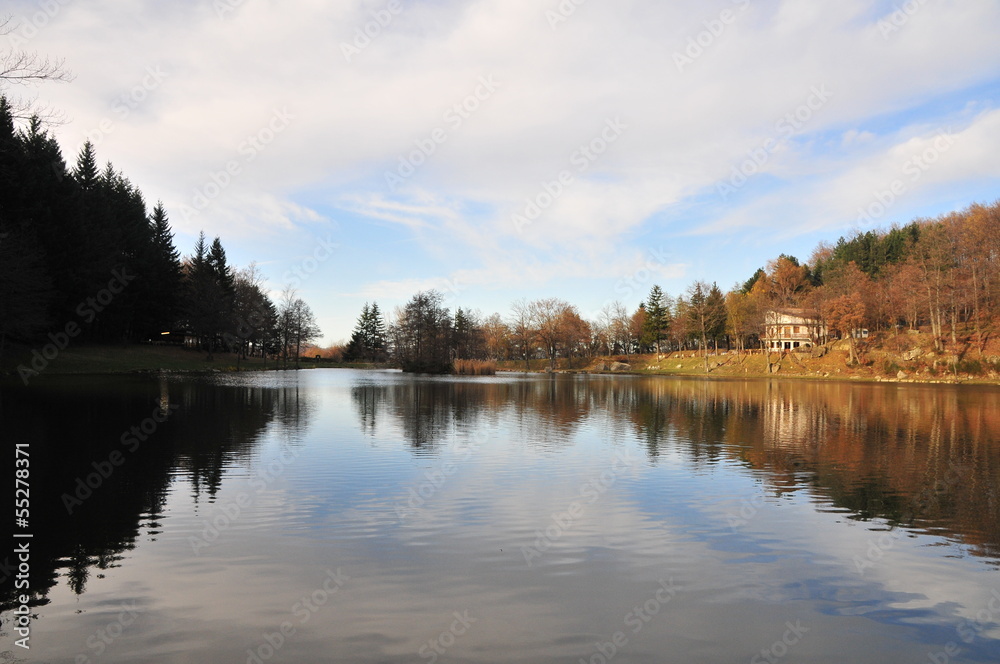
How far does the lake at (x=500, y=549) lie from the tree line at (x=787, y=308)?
6029 centimetres

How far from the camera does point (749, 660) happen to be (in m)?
5.88

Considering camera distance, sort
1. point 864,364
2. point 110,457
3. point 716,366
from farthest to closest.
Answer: point 716,366, point 864,364, point 110,457

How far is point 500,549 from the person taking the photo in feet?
29.6

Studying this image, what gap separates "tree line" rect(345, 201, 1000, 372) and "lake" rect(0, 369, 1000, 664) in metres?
60.3

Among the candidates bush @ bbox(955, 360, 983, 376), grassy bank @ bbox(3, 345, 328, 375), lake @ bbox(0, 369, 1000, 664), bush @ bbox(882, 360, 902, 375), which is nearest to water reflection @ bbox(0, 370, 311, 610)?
lake @ bbox(0, 369, 1000, 664)

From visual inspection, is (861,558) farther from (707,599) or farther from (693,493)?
(693,493)

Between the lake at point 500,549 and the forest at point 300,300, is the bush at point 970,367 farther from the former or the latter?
the lake at point 500,549

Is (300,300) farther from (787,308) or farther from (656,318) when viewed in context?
(787,308)

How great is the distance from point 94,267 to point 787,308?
8602cm

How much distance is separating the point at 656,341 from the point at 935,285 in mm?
49283

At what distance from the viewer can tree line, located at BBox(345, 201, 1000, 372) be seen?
67750mm

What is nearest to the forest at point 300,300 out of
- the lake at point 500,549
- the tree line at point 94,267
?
the tree line at point 94,267

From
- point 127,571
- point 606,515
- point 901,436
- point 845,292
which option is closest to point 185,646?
point 127,571

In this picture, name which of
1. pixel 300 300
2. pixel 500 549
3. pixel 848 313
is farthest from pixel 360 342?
pixel 500 549
